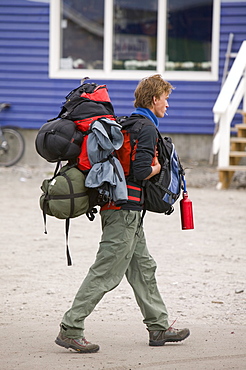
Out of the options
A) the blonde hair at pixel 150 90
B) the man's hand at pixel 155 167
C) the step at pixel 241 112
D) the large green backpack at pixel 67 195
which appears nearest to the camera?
the large green backpack at pixel 67 195

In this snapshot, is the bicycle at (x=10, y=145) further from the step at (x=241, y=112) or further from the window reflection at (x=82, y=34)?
the step at (x=241, y=112)

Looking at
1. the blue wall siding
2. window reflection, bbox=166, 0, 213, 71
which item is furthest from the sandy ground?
window reflection, bbox=166, 0, 213, 71

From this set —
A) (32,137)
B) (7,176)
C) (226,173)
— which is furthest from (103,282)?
(32,137)

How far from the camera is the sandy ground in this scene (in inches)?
164

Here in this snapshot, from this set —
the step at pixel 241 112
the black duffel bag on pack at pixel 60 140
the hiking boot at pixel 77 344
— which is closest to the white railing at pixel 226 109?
the step at pixel 241 112

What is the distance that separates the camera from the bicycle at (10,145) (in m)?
13.7

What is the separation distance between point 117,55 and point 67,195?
10.4 m

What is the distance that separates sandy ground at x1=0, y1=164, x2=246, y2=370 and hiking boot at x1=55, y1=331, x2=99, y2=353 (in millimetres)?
46

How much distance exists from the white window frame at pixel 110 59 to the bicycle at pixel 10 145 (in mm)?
1354

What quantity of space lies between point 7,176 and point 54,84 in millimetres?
2394

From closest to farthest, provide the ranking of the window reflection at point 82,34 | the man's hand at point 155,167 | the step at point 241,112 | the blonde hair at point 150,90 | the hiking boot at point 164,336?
the man's hand at point 155,167, the blonde hair at point 150,90, the hiking boot at point 164,336, the step at point 241,112, the window reflection at point 82,34

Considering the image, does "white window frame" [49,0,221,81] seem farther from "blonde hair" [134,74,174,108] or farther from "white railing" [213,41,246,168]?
"blonde hair" [134,74,174,108]

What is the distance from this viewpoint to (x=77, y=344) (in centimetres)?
419

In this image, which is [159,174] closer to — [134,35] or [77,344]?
[77,344]
